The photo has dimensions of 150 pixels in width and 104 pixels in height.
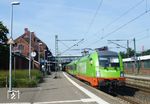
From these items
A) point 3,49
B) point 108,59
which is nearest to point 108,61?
point 108,59

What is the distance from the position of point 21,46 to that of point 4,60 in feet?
145

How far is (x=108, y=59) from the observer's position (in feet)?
91.5

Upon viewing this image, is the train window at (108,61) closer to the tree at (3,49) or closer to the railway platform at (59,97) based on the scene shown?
the railway platform at (59,97)

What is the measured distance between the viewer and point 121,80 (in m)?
27.3

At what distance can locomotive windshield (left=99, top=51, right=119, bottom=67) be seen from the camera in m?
27.7

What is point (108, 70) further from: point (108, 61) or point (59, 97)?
point (59, 97)

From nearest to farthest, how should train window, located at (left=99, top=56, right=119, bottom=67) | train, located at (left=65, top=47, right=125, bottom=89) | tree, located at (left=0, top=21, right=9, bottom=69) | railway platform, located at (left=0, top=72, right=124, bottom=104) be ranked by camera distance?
railway platform, located at (left=0, top=72, right=124, bottom=104) → train, located at (left=65, top=47, right=125, bottom=89) → train window, located at (left=99, top=56, right=119, bottom=67) → tree, located at (left=0, top=21, right=9, bottom=69)

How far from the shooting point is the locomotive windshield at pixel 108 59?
2769cm

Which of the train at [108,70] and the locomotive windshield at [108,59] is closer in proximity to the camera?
the train at [108,70]

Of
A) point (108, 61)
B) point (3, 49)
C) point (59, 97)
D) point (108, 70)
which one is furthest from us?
point (3, 49)

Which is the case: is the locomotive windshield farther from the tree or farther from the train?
the tree

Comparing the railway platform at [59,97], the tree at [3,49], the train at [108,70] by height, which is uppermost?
the tree at [3,49]

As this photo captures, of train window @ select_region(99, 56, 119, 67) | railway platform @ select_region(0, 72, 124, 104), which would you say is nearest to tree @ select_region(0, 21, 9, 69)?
railway platform @ select_region(0, 72, 124, 104)

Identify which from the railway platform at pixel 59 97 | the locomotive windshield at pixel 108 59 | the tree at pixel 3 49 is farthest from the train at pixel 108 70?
the tree at pixel 3 49
